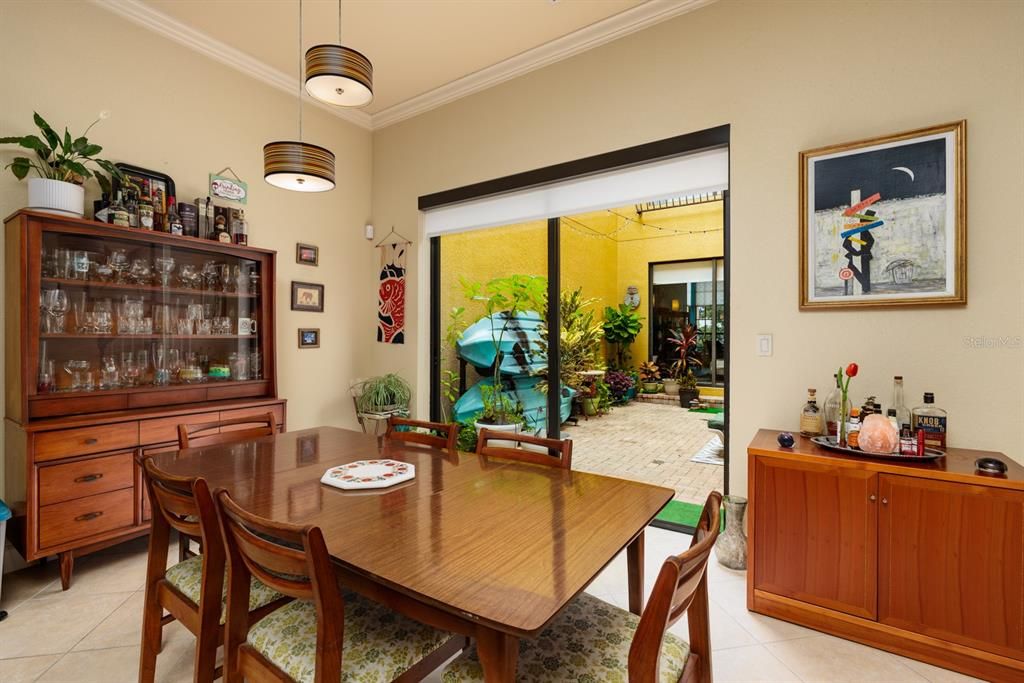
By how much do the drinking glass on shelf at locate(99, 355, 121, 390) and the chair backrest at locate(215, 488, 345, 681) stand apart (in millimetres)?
2182

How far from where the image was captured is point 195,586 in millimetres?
1527

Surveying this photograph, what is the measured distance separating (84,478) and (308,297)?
6.36 feet

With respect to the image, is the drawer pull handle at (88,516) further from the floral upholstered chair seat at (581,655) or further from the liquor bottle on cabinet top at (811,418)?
the liquor bottle on cabinet top at (811,418)

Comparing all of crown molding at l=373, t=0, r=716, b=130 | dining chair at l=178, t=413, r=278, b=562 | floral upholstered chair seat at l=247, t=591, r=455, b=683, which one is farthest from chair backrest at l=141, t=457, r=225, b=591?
crown molding at l=373, t=0, r=716, b=130

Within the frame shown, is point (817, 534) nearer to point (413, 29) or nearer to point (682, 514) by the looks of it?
point (682, 514)

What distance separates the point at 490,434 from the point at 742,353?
156 centimetres

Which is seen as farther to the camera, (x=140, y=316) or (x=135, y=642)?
(x=140, y=316)

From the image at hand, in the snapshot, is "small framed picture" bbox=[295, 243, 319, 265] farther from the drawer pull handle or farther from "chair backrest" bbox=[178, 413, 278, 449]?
the drawer pull handle

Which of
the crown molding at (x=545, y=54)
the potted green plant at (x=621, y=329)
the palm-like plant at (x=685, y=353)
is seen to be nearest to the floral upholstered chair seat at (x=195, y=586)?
the crown molding at (x=545, y=54)

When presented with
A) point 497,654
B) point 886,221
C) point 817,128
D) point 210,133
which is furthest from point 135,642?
point 817,128

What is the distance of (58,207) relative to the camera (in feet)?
8.00

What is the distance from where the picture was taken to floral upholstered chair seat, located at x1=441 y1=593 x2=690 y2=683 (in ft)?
3.64

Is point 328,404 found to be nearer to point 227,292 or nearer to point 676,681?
point 227,292

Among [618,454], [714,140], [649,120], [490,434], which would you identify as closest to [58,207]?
[490,434]
